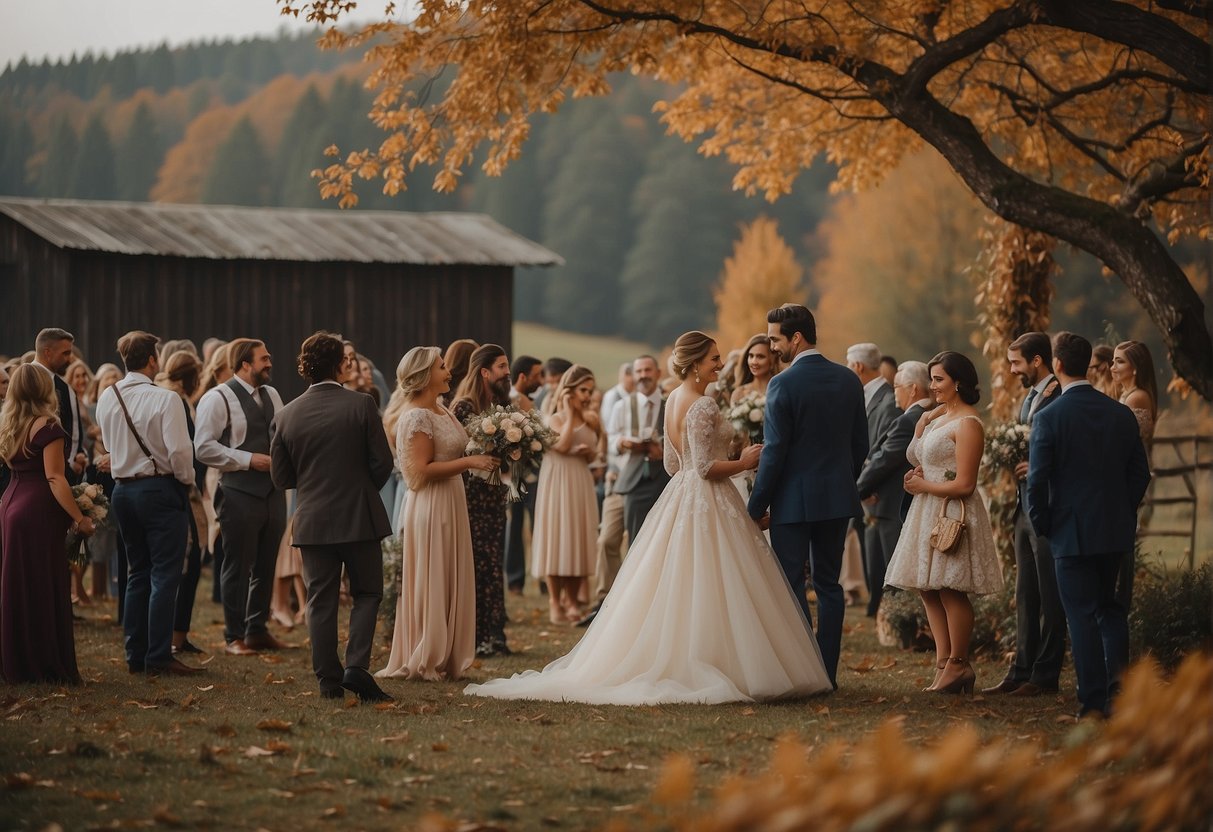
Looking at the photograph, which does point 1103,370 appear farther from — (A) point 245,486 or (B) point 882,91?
(A) point 245,486

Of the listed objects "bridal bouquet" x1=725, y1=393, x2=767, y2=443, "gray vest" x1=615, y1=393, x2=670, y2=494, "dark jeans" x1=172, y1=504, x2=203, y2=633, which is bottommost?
"dark jeans" x1=172, y1=504, x2=203, y2=633

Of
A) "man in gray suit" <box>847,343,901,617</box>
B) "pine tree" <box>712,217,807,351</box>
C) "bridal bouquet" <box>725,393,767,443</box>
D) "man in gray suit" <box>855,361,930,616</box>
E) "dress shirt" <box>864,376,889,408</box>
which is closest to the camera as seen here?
"man in gray suit" <box>855,361,930,616</box>

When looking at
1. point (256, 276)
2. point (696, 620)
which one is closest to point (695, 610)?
point (696, 620)

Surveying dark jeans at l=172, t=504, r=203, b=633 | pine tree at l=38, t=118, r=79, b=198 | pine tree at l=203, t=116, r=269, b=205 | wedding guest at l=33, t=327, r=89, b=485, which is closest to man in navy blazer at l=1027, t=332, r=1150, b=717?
dark jeans at l=172, t=504, r=203, b=633

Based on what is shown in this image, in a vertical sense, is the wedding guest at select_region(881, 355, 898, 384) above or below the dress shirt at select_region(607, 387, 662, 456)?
above

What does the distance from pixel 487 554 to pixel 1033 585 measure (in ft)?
13.4

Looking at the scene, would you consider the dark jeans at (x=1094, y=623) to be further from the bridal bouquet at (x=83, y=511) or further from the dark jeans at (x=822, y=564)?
the bridal bouquet at (x=83, y=511)

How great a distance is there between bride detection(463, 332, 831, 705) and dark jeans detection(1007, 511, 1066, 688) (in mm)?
1509

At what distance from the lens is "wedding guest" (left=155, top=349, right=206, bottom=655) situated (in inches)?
425

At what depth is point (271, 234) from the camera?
95.3 feet

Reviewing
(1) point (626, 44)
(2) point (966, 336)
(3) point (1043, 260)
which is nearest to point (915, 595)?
(3) point (1043, 260)

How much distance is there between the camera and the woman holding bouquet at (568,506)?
13688 mm

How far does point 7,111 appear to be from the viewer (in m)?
53.1

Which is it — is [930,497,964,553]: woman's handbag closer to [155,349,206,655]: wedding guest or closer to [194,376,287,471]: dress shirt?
[194,376,287,471]: dress shirt
